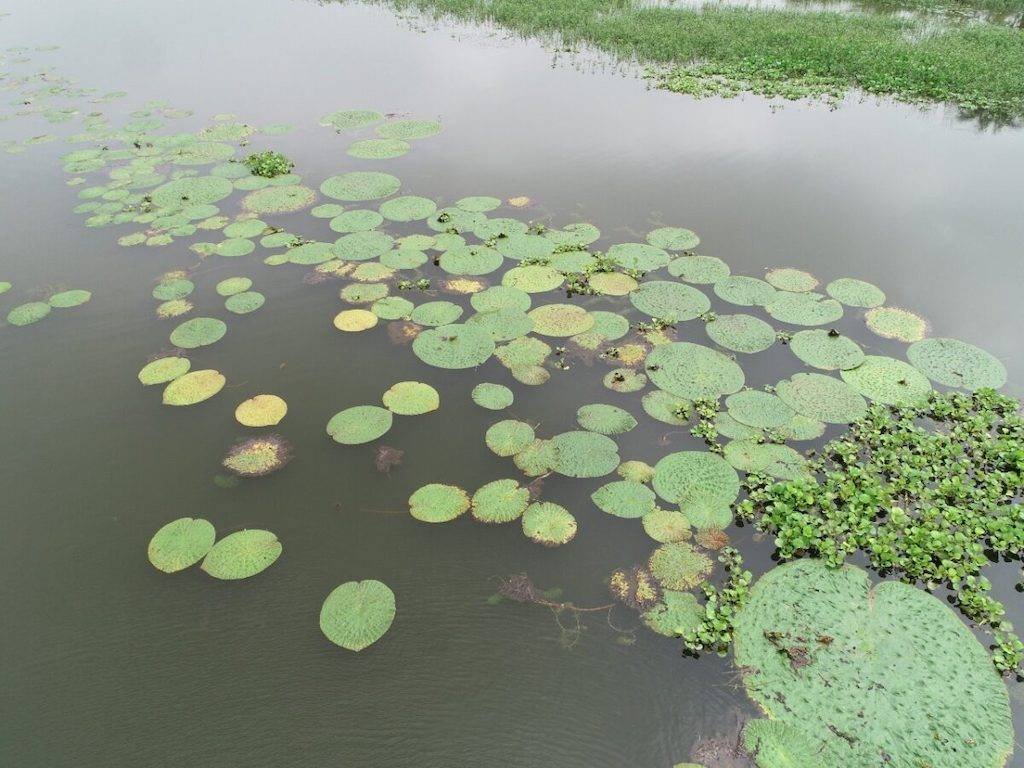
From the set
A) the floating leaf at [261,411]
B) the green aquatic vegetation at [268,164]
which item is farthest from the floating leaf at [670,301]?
the green aquatic vegetation at [268,164]

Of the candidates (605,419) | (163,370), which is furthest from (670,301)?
(163,370)

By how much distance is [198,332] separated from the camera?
475 centimetres

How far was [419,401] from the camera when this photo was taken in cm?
420

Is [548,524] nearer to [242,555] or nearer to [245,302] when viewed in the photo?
[242,555]

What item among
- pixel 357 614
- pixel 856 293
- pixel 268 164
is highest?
pixel 268 164

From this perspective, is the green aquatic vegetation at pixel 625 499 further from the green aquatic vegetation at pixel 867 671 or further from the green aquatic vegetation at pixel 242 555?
the green aquatic vegetation at pixel 242 555

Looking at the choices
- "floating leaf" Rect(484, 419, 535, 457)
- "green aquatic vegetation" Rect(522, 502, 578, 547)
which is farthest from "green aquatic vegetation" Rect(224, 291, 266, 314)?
"green aquatic vegetation" Rect(522, 502, 578, 547)

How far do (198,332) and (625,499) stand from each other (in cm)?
345

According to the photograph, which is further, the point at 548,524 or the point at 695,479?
the point at 695,479

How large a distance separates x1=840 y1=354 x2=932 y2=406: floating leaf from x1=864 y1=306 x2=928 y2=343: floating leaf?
35 centimetres

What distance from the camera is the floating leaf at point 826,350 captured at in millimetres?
4539

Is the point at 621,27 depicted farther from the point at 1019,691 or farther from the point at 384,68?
the point at 1019,691

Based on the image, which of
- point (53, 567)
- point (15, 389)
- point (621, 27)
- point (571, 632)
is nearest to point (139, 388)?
point (15, 389)

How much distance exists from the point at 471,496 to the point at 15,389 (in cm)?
335
